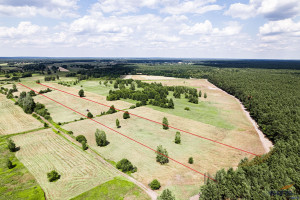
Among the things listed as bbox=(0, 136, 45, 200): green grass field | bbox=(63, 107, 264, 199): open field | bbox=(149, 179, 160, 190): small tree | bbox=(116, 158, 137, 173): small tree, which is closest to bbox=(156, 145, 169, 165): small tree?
bbox=(63, 107, 264, 199): open field

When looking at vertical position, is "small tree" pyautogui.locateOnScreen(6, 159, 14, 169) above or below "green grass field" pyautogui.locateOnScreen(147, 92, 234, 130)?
below

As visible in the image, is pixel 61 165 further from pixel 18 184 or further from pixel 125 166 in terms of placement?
pixel 125 166

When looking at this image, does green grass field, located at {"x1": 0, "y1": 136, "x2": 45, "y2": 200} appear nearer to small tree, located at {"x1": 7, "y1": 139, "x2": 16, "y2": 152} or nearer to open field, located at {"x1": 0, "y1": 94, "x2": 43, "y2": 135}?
small tree, located at {"x1": 7, "y1": 139, "x2": 16, "y2": 152}

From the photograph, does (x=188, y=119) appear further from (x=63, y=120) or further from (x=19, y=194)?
(x=19, y=194)

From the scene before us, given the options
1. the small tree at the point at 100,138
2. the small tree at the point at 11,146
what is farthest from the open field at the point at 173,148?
the small tree at the point at 11,146

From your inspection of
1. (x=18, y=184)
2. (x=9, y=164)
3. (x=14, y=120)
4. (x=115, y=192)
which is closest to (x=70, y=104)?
(x=14, y=120)

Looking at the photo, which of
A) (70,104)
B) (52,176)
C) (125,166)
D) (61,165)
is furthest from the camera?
(70,104)

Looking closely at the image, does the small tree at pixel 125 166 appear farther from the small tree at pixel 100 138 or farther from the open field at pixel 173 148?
the small tree at pixel 100 138
